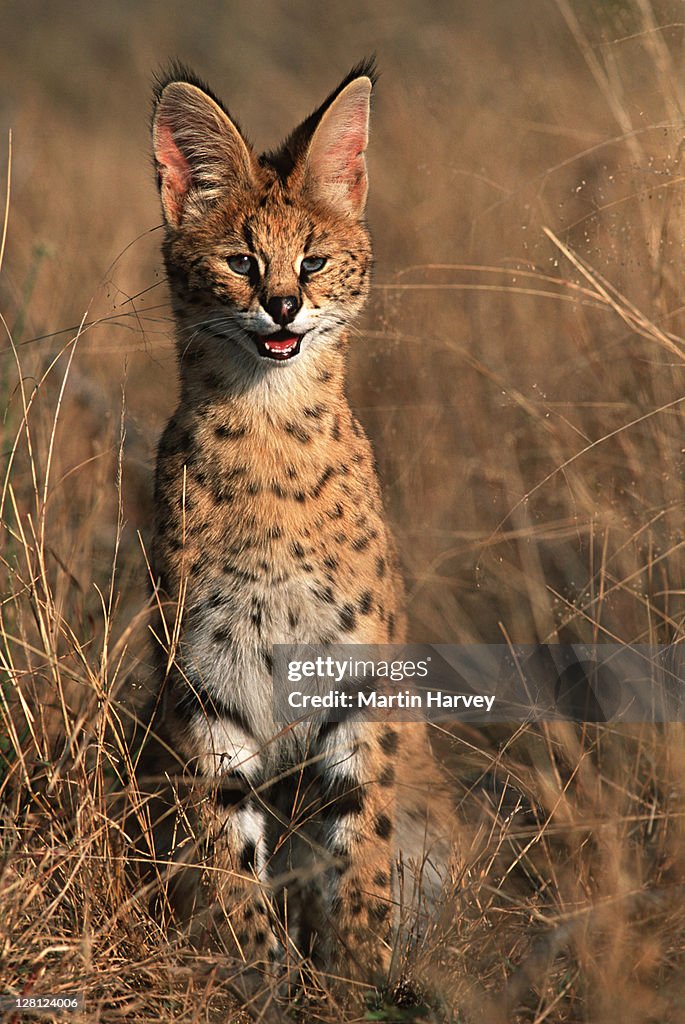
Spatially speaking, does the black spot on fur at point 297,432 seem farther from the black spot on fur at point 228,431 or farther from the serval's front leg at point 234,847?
the serval's front leg at point 234,847

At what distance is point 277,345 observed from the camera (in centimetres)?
269

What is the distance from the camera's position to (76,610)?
11.6 ft

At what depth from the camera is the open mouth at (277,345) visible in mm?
2680

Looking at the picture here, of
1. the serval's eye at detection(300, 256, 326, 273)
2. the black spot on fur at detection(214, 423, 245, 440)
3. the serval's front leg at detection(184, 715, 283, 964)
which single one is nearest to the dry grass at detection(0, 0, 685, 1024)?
the serval's front leg at detection(184, 715, 283, 964)

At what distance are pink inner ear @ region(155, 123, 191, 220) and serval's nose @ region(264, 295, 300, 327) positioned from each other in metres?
0.44

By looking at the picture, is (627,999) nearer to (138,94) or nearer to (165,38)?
(138,94)

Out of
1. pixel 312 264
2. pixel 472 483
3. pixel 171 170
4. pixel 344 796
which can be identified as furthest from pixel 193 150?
pixel 472 483

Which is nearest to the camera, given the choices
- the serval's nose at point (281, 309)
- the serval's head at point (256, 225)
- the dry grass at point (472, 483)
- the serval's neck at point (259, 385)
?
the dry grass at point (472, 483)

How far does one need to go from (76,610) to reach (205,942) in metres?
1.27

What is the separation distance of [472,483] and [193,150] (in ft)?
6.61

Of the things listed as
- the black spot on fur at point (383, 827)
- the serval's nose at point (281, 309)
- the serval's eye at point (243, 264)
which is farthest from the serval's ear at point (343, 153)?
the black spot on fur at point (383, 827)

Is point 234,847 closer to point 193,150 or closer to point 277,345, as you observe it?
point 277,345

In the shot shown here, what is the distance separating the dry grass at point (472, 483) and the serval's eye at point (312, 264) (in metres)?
0.36

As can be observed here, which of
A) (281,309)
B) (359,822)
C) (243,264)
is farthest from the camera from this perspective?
(359,822)
